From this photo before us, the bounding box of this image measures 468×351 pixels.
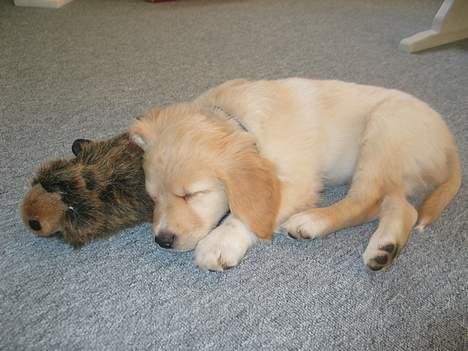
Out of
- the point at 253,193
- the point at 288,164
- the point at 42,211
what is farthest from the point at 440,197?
the point at 42,211

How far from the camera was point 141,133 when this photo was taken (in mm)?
1209

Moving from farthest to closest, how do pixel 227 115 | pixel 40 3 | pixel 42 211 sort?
1. pixel 40 3
2. pixel 227 115
3. pixel 42 211

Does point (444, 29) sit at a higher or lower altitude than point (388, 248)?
higher

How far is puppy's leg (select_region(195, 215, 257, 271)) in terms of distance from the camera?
115 cm

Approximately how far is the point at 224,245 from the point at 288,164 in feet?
1.03

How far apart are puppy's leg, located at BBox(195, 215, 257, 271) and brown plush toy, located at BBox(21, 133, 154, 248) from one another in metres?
0.20

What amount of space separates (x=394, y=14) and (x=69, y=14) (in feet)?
8.38

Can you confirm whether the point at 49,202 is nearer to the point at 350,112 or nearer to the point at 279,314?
the point at 279,314

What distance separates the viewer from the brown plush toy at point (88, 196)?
3.61ft

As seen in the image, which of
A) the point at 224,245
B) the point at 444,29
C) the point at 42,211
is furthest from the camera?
the point at 444,29

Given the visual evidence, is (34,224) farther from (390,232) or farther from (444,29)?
(444,29)

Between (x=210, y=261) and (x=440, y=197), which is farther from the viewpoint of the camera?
(x=440, y=197)

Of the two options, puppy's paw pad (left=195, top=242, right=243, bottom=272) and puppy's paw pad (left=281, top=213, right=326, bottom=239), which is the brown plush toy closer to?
puppy's paw pad (left=195, top=242, right=243, bottom=272)

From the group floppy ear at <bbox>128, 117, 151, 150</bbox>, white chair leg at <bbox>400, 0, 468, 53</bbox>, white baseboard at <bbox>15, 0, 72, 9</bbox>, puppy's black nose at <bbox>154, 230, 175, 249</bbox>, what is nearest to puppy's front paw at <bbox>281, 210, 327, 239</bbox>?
puppy's black nose at <bbox>154, 230, 175, 249</bbox>
